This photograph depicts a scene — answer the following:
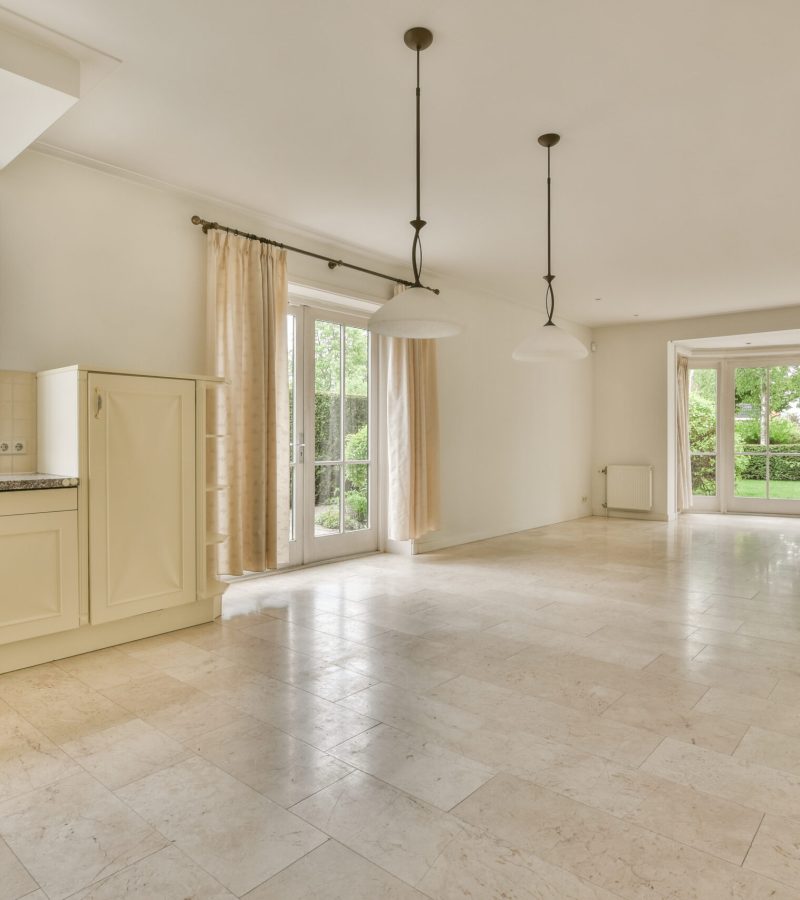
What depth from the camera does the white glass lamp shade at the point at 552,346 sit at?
135 inches

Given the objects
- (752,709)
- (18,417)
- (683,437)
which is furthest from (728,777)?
(683,437)

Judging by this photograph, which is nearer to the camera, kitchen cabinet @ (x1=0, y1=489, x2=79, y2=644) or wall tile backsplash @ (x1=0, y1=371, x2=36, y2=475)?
kitchen cabinet @ (x1=0, y1=489, x2=79, y2=644)

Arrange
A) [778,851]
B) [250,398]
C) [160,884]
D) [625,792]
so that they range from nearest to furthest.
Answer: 1. [160,884]
2. [778,851]
3. [625,792]
4. [250,398]

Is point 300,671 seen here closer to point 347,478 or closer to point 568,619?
point 568,619

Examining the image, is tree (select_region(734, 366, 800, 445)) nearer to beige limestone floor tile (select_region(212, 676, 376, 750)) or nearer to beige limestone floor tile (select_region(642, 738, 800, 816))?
beige limestone floor tile (select_region(642, 738, 800, 816))

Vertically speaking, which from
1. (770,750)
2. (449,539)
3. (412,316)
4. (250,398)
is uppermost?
(412,316)

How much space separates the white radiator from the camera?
8.40 metres

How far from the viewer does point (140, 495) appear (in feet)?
10.9

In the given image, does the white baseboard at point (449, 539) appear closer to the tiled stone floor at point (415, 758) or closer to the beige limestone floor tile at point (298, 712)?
the tiled stone floor at point (415, 758)

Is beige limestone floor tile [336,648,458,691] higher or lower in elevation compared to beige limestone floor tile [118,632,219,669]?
lower

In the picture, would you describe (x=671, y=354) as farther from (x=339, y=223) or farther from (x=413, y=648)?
(x=413, y=648)

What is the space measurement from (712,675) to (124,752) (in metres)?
2.51

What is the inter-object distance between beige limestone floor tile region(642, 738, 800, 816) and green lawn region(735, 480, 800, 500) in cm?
779

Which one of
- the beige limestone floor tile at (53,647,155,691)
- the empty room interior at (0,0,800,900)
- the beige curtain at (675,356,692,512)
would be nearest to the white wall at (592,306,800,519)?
the beige curtain at (675,356,692,512)
